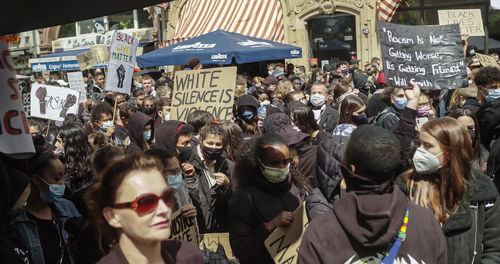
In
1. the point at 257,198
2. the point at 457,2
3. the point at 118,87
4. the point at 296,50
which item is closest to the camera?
the point at 257,198

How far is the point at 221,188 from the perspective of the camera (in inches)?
191

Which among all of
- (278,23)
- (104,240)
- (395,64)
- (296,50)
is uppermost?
(278,23)

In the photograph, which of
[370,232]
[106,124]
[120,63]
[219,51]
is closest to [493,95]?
[370,232]

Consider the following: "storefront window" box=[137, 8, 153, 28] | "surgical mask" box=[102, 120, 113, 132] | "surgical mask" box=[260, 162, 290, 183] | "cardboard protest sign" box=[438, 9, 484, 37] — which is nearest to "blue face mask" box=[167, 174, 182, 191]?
"surgical mask" box=[260, 162, 290, 183]

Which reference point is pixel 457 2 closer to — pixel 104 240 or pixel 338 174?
pixel 338 174

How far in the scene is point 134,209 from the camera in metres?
2.39

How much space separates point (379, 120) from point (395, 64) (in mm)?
1074

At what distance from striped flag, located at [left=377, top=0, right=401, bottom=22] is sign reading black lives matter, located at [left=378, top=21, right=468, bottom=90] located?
1526 centimetres

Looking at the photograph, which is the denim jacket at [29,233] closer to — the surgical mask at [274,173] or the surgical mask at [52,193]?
the surgical mask at [52,193]

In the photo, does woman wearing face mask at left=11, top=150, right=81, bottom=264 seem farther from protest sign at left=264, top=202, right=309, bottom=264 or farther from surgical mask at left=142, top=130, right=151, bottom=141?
surgical mask at left=142, top=130, right=151, bottom=141

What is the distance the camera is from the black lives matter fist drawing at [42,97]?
8.55m

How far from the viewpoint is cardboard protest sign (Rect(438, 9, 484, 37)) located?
41.9 feet

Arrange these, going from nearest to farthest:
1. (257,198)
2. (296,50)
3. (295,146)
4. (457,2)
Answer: (257,198) → (295,146) → (296,50) → (457,2)

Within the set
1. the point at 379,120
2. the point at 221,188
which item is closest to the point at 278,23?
the point at 379,120
